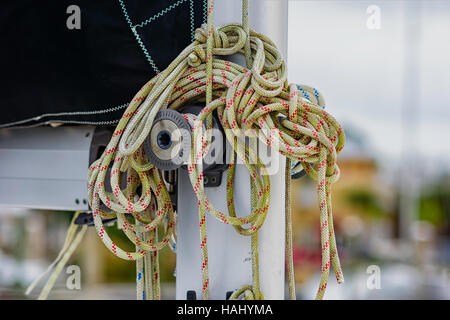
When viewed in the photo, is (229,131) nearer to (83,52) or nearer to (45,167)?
(83,52)

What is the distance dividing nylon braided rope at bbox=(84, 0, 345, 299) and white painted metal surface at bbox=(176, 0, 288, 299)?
0.07 feet

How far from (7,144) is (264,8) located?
656 mm

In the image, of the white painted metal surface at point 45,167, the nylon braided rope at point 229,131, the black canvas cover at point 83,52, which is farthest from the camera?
the white painted metal surface at point 45,167

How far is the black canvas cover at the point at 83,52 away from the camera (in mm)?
987

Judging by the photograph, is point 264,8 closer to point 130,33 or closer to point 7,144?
point 130,33

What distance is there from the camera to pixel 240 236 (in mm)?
938

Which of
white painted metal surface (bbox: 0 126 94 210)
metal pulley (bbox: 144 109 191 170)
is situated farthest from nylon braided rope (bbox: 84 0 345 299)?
white painted metal surface (bbox: 0 126 94 210)

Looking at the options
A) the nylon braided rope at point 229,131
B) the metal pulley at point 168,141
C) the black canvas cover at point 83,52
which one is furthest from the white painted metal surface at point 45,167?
the metal pulley at point 168,141

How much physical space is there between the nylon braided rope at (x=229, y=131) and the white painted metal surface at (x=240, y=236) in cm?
2

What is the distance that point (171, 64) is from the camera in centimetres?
93

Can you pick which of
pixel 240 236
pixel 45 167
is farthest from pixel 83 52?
pixel 240 236

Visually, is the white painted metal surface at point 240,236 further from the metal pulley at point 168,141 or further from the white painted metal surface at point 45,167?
the white painted metal surface at point 45,167

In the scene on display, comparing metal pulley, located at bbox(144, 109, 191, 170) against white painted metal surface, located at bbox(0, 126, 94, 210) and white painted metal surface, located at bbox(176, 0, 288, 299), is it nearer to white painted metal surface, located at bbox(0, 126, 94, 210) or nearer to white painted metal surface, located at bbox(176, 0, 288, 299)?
white painted metal surface, located at bbox(176, 0, 288, 299)
